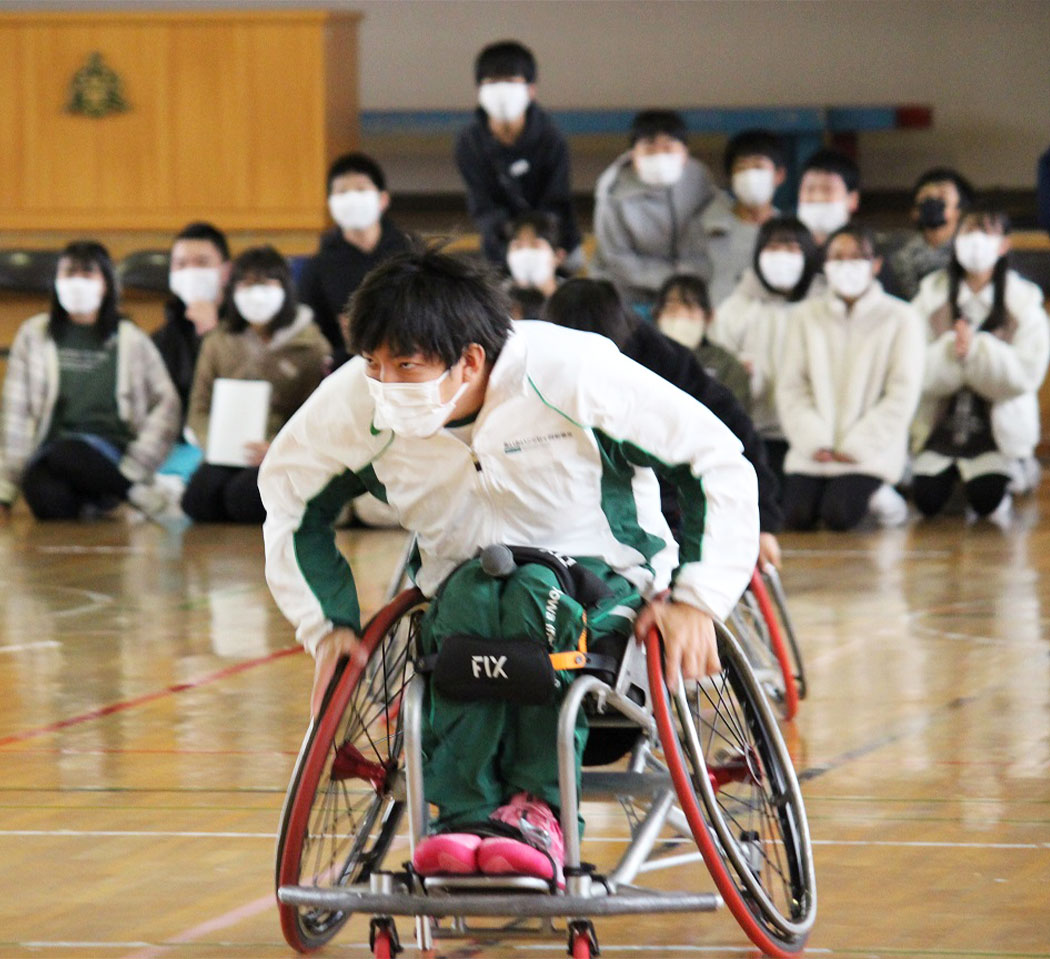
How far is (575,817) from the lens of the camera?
192 centimetres

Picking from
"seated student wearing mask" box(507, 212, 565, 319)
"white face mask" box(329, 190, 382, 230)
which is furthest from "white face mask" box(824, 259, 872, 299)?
"white face mask" box(329, 190, 382, 230)

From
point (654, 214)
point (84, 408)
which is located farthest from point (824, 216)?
point (84, 408)

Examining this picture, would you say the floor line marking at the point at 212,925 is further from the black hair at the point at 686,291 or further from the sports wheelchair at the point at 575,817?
the black hair at the point at 686,291

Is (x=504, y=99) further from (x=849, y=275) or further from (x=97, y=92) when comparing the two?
(x=97, y=92)

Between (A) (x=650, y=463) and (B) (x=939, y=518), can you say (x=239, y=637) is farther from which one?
(B) (x=939, y=518)

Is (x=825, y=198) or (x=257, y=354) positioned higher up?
(x=825, y=198)

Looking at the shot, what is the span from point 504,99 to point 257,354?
1.28 metres

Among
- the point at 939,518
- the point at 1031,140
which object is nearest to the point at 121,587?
the point at 939,518

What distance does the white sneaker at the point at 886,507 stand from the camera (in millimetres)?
6016

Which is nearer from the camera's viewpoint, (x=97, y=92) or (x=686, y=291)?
(x=686, y=291)

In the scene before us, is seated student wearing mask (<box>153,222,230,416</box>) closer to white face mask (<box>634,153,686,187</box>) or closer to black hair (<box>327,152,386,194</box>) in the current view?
black hair (<box>327,152,386,194</box>)

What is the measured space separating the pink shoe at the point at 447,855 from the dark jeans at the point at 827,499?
415 cm

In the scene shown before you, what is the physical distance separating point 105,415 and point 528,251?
1.60m

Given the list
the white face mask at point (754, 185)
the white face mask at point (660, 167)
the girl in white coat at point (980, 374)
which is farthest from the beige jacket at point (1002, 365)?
the white face mask at point (660, 167)
